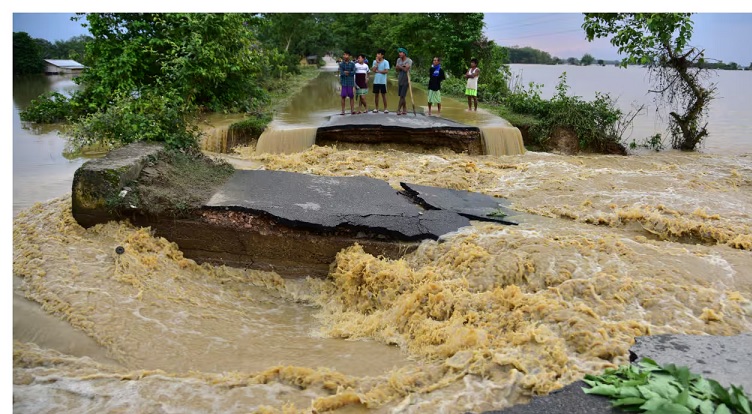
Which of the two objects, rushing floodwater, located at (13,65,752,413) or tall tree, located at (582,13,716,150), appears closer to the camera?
rushing floodwater, located at (13,65,752,413)

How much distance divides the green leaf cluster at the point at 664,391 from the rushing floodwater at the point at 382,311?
0.27 meters

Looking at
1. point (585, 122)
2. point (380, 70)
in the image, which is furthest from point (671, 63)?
→ point (380, 70)

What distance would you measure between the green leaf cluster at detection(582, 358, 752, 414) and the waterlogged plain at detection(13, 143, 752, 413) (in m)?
0.24

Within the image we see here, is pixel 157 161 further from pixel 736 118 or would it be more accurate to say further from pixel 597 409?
pixel 736 118

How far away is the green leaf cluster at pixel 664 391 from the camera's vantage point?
9.30 feet

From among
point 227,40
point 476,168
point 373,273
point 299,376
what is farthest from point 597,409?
point 227,40

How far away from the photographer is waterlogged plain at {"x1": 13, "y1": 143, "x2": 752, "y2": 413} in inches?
143

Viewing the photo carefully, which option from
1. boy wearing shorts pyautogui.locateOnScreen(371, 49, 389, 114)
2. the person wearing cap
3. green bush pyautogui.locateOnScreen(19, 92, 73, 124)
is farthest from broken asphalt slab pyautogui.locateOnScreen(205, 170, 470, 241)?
green bush pyautogui.locateOnScreen(19, 92, 73, 124)

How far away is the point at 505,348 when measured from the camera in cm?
392

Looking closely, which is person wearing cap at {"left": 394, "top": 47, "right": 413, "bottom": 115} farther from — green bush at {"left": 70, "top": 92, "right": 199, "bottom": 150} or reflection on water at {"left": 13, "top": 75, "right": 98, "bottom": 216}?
reflection on water at {"left": 13, "top": 75, "right": 98, "bottom": 216}

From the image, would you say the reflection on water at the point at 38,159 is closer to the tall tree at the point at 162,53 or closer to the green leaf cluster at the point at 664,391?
the tall tree at the point at 162,53

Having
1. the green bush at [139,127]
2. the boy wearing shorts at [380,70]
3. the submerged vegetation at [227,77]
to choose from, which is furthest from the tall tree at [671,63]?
the green bush at [139,127]

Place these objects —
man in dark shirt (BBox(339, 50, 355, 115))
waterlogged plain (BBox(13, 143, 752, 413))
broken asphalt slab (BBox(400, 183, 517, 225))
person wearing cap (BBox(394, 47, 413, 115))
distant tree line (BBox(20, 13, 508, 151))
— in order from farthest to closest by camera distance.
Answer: man in dark shirt (BBox(339, 50, 355, 115)) → person wearing cap (BBox(394, 47, 413, 115)) → distant tree line (BBox(20, 13, 508, 151)) → broken asphalt slab (BBox(400, 183, 517, 225)) → waterlogged plain (BBox(13, 143, 752, 413))

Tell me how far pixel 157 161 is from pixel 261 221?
72.1 inches
